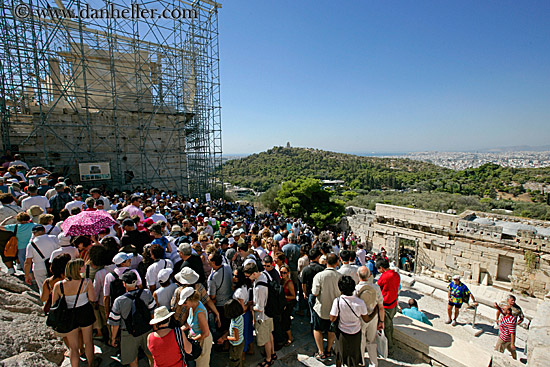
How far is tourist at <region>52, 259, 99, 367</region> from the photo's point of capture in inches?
123

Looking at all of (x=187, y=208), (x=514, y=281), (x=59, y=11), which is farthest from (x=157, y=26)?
(x=514, y=281)

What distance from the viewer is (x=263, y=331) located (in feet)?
11.9

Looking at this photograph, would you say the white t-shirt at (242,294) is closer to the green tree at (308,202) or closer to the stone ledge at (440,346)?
the stone ledge at (440,346)

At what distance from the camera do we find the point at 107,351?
12.7 feet

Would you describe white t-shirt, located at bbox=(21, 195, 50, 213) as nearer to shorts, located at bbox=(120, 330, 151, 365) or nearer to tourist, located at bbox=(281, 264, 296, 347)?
shorts, located at bbox=(120, 330, 151, 365)

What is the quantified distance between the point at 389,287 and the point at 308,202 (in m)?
18.5

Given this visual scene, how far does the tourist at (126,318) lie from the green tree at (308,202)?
18.3 metres

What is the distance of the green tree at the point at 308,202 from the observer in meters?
21.4

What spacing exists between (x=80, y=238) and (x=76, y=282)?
0.99m

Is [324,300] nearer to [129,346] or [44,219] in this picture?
[129,346]

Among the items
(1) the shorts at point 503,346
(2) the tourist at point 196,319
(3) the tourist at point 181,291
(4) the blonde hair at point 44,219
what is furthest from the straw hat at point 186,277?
(1) the shorts at point 503,346

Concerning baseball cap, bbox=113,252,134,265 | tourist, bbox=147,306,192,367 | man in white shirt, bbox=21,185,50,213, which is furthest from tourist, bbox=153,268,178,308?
man in white shirt, bbox=21,185,50,213

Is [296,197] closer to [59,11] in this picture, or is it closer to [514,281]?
[514,281]

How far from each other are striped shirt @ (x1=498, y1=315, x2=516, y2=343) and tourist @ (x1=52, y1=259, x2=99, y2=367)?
7.18 meters
